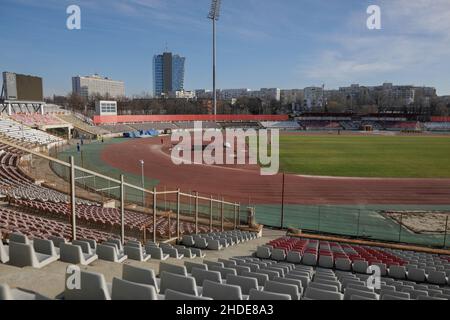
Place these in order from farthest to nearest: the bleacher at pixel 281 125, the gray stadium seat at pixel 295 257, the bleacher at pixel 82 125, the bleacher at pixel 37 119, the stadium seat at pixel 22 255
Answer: the bleacher at pixel 281 125 < the bleacher at pixel 82 125 < the bleacher at pixel 37 119 < the gray stadium seat at pixel 295 257 < the stadium seat at pixel 22 255

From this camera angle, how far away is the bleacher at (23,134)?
48.6 metres

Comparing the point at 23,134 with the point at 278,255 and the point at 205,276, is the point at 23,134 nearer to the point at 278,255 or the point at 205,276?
the point at 278,255

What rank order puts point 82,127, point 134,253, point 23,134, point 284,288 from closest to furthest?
point 284,288
point 134,253
point 23,134
point 82,127

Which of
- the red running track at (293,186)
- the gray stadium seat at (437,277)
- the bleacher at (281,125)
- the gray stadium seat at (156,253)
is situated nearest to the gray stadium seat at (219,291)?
the gray stadium seat at (156,253)

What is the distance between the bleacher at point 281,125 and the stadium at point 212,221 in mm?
60257

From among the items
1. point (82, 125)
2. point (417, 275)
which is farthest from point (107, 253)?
point (82, 125)

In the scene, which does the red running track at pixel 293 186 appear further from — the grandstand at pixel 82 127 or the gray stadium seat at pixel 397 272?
the grandstand at pixel 82 127

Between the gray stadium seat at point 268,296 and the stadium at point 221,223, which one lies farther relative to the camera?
the stadium at point 221,223

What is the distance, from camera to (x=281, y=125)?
12550cm

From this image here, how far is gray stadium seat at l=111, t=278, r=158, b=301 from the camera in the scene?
361 cm

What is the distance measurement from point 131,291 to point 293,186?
99.0ft

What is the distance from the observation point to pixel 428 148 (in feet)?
207

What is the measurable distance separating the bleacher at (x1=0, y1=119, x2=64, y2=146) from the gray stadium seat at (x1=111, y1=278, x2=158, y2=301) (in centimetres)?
5132
